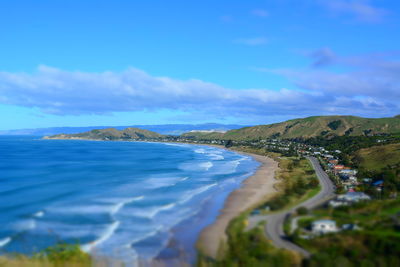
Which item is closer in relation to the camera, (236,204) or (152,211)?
(152,211)

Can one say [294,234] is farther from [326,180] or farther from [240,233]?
[326,180]

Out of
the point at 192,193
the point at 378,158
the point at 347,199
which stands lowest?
the point at 192,193

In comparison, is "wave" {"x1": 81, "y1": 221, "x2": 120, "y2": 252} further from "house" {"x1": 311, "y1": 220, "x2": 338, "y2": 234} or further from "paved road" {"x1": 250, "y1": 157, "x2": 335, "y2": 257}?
"house" {"x1": 311, "y1": 220, "x2": 338, "y2": 234}

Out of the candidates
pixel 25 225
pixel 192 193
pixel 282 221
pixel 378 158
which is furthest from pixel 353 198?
pixel 378 158

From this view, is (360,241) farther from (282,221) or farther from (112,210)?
(112,210)

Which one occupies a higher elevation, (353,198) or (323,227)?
(353,198)

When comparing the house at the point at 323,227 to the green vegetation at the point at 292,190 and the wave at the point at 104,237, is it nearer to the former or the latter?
the green vegetation at the point at 292,190

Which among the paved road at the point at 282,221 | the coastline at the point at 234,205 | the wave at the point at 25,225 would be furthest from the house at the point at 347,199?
the wave at the point at 25,225

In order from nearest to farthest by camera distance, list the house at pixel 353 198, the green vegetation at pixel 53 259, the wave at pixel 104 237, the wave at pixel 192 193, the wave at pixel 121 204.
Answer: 1. the green vegetation at pixel 53 259
2. the wave at pixel 104 237
3. the house at pixel 353 198
4. the wave at pixel 121 204
5. the wave at pixel 192 193

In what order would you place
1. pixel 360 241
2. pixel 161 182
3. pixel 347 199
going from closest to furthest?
pixel 360 241, pixel 347 199, pixel 161 182
